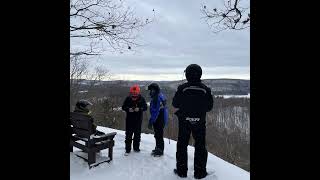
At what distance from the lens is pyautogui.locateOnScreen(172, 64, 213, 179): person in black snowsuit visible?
571cm

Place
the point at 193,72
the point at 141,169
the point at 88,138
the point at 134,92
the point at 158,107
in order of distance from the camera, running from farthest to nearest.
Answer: the point at 134,92 → the point at 158,107 → the point at 141,169 → the point at 88,138 → the point at 193,72

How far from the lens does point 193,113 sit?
5762 millimetres

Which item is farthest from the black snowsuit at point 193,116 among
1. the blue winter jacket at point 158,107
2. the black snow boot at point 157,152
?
the black snow boot at point 157,152

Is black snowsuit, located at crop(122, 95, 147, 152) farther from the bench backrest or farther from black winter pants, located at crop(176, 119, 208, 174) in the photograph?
black winter pants, located at crop(176, 119, 208, 174)

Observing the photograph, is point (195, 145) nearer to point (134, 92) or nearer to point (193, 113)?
point (193, 113)

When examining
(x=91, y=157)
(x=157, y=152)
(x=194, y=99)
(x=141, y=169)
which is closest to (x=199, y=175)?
(x=141, y=169)

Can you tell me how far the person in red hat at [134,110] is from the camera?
281 inches

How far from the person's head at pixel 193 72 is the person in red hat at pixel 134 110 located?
169cm

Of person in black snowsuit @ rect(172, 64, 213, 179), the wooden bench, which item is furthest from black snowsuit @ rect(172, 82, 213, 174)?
the wooden bench

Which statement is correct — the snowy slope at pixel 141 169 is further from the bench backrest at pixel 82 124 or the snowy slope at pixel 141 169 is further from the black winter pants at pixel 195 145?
the bench backrest at pixel 82 124

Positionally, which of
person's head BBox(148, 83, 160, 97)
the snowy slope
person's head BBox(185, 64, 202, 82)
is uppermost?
person's head BBox(185, 64, 202, 82)

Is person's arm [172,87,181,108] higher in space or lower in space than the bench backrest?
higher

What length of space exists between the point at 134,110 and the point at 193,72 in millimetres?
1983
